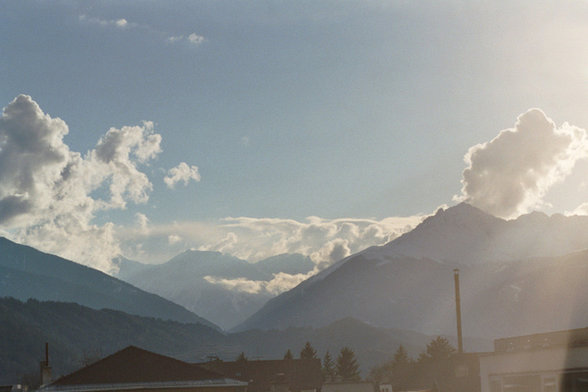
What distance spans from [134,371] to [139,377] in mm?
780

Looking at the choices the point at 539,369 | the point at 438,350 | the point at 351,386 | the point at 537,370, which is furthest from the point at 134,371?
the point at 438,350

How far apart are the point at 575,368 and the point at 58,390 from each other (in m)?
42.0

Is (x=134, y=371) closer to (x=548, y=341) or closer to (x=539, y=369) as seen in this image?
(x=548, y=341)

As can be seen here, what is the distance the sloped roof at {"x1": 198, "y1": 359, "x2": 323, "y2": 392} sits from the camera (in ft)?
436

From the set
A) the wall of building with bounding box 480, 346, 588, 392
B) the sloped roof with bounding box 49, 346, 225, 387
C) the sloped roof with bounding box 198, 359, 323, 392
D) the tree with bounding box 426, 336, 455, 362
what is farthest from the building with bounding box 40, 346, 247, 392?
the tree with bounding box 426, 336, 455, 362

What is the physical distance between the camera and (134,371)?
65688mm

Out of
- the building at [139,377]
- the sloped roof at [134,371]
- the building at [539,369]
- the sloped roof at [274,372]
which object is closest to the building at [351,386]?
the building at [139,377]

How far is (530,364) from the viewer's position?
40.3 m

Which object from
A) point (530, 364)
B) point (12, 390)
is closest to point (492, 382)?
point (530, 364)

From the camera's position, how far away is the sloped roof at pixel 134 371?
64625 mm

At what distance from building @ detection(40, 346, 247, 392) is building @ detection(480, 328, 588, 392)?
28368 mm

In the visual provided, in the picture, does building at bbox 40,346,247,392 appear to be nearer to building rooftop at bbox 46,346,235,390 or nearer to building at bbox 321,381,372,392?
building rooftop at bbox 46,346,235,390

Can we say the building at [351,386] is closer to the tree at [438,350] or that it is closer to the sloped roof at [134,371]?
the sloped roof at [134,371]

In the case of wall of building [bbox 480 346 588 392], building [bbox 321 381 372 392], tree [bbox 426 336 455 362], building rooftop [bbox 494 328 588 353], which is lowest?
building [bbox 321 381 372 392]
